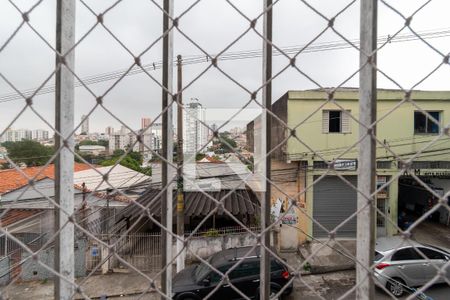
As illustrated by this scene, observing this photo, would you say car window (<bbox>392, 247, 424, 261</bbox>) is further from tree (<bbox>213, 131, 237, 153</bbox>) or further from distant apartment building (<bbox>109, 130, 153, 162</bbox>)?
tree (<bbox>213, 131, 237, 153</bbox>)

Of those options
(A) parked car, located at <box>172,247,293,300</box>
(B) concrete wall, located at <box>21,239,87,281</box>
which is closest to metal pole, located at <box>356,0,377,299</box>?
(A) parked car, located at <box>172,247,293,300</box>

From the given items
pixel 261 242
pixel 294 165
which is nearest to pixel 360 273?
pixel 261 242

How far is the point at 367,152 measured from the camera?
2.66 ft

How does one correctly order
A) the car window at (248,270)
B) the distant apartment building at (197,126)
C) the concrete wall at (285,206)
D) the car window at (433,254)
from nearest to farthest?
the distant apartment building at (197,126) → the car window at (248,270) → the car window at (433,254) → the concrete wall at (285,206)

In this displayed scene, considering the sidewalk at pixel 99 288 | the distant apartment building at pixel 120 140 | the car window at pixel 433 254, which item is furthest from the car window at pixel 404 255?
the distant apartment building at pixel 120 140

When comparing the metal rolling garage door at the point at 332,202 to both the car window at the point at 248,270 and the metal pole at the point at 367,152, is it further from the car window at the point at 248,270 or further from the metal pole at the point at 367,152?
the metal pole at the point at 367,152

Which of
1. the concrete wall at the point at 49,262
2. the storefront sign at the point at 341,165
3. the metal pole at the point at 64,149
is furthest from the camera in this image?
the concrete wall at the point at 49,262

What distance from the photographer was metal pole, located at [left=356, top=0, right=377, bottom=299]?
80 cm

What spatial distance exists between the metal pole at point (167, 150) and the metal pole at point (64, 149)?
247 millimetres

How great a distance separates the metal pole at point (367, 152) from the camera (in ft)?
2.63

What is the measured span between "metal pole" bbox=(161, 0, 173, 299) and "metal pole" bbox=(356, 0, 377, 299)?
20.7 inches

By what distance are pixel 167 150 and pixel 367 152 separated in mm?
552

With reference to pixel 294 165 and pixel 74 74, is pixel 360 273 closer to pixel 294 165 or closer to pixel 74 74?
pixel 74 74

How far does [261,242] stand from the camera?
80 cm
